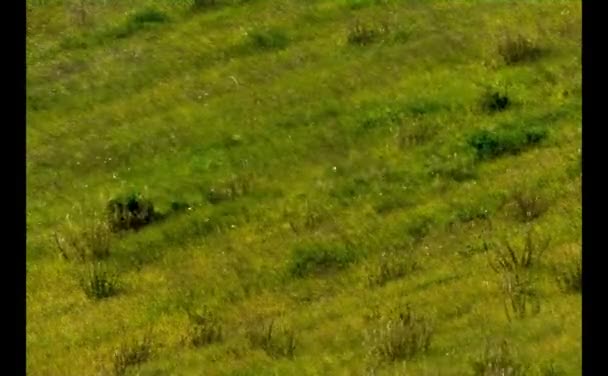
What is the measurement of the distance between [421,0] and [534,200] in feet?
33.0

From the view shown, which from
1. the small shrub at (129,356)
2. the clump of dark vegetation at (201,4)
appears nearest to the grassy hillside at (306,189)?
the small shrub at (129,356)

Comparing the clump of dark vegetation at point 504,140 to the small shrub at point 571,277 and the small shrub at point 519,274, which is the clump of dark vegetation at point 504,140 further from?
the small shrub at point 571,277

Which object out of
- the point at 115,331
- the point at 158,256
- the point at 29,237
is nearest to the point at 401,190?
the point at 158,256

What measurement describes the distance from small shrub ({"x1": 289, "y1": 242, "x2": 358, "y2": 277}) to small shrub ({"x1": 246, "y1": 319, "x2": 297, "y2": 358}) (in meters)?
2.03

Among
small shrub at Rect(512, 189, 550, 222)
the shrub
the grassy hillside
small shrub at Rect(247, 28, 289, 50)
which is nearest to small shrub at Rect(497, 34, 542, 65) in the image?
the grassy hillside

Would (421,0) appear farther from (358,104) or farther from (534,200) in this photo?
(534,200)

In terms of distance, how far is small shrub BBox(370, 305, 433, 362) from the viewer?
930 cm

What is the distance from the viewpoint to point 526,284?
407 inches

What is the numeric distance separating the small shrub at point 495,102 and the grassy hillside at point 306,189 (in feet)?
0.14

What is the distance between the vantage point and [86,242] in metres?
14.5

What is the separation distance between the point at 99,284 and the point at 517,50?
28.5 ft

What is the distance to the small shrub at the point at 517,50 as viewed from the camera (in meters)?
17.6

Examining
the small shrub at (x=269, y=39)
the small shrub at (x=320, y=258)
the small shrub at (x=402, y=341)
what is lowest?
the small shrub at (x=269, y=39)

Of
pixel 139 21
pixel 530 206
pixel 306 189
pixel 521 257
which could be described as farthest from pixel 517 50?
pixel 139 21
